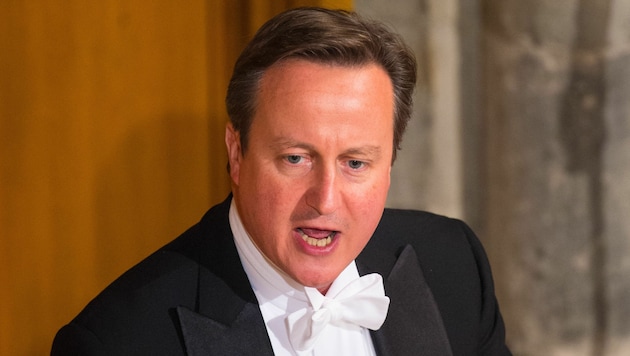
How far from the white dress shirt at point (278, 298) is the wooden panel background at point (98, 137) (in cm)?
48

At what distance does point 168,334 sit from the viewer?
1873 mm

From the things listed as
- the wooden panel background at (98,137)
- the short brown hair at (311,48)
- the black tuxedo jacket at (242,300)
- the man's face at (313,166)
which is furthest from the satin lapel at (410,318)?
the wooden panel background at (98,137)

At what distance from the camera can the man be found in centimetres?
183

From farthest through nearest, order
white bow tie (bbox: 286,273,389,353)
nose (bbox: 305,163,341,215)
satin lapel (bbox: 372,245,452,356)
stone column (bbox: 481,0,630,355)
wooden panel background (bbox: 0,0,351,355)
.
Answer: stone column (bbox: 481,0,630,355)
wooden panel background (bbox: 0,0,351,355)
satin lapel (bbox: 372,245,452,356)
white bow tie (bbox: 286,273,389,353)
nose (bbox: 305,163,341,215)

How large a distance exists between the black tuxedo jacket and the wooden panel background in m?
0.39

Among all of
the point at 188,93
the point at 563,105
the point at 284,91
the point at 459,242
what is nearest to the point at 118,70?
the point at 188,93

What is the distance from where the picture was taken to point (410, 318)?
2141mm

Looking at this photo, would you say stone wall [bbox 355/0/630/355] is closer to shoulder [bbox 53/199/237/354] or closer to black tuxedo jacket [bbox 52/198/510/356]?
black tuxedo jacket [bbox 52/198/510/356]

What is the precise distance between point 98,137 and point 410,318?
2.71 feet

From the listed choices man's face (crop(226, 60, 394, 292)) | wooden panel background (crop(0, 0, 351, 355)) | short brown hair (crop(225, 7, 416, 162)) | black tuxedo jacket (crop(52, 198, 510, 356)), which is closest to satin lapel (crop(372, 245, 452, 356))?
black tuxedo jacket (crop(52, 198, 510, 356))

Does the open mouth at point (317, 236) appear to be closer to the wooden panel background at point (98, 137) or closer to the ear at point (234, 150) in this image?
the ear at point (234, 150)

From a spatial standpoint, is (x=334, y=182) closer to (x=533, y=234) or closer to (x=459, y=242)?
(x=459, y=242)

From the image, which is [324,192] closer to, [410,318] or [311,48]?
[311,48]

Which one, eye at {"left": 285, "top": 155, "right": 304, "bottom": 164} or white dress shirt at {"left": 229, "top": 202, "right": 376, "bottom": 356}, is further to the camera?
white dress shirt at {"left": 229, "top": 202, "right": 376, "bottom": 356}
